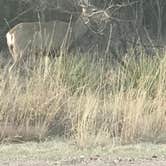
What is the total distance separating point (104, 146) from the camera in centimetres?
894

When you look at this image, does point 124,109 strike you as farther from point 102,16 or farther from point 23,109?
point 102,16

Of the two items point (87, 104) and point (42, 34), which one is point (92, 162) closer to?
point (87, 104)

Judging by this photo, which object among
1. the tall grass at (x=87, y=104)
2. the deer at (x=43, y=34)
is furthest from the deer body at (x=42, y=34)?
the tall grass at (x=87, y=104)

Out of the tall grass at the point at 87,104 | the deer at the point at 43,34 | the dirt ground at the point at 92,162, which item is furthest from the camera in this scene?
the deer at the point at 43,34

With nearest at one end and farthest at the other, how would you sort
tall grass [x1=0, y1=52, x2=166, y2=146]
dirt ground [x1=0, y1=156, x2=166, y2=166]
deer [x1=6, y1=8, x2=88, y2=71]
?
dirt ground [x1=0, y1=156, x2=166, y2=166] < tall grass [x1=0, y1=52, x2=166, y2=146] < deer [x1=6, y1=8, x2=88, y2=71]

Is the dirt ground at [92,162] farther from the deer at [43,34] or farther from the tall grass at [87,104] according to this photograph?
the deer at [43,34]

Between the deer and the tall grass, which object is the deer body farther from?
the tall grass

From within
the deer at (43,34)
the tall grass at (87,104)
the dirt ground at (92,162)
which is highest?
the deer at (43,34)

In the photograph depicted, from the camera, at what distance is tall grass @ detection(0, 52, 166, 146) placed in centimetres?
962

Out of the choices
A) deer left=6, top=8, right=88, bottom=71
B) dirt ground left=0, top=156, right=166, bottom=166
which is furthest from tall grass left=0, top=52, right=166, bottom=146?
deer left=6, top=8, right=88, bottom=71

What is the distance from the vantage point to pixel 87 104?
33.2ft

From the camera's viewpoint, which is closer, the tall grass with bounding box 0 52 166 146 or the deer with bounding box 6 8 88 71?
the tall grass with bounding box 0 52 166 146

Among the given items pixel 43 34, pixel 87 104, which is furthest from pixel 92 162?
pixel 43 34

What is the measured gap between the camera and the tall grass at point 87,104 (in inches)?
379
